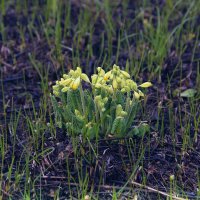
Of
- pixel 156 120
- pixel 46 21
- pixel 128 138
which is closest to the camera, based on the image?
pixel 128 138

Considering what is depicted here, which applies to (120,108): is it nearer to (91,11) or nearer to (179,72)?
(179,72)

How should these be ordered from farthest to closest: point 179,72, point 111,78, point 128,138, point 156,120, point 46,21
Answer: point 46,21 → point 179,72 → point 156,120 → point 128,138 → point 111,78

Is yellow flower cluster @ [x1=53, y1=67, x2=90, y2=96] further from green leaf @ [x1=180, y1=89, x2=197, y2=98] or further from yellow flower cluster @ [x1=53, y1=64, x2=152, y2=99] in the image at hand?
green leaf @ [x1=180, y1=89, x2=197, y2=98]

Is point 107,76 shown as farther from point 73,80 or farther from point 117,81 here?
point 73,80

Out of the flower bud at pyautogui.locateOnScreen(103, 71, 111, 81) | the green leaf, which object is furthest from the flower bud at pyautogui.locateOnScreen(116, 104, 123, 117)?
the green leaf

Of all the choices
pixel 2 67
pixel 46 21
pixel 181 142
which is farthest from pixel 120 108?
pixel 46 21

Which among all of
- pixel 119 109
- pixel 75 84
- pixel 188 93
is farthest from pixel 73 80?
pixel 188 93

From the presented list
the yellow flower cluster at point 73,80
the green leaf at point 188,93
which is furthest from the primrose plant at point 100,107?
the green leaf at point 188,93
